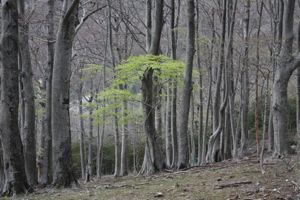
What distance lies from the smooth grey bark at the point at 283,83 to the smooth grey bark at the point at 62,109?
4.93 m

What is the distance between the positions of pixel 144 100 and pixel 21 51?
3.90m

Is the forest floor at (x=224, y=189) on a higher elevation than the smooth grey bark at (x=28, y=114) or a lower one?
lower

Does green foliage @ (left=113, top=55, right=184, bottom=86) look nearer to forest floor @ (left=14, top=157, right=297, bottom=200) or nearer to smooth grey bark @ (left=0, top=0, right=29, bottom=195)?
smooth grey bark @ (left=0, top=0, right=29, bottom=195)

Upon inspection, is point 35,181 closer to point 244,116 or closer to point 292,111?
point 244,116

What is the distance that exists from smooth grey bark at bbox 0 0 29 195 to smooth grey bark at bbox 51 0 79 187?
878 mm

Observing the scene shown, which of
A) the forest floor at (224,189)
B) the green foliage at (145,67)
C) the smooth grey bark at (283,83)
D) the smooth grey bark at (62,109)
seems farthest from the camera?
the green foliage at (145,67)

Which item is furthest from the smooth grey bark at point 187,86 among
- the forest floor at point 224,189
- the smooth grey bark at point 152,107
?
the forest floor at point 224,189

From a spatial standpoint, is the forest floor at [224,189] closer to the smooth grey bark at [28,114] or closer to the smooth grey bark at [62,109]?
the smooth grey bark at [62,109]

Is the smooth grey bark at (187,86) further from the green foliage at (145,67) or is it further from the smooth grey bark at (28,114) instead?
the smooth grey bark at (28,114)

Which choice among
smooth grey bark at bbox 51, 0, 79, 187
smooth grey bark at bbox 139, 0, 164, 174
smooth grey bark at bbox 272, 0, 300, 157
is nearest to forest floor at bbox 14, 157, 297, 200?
smooth grey bark at bbox 51, 0, 79, 187

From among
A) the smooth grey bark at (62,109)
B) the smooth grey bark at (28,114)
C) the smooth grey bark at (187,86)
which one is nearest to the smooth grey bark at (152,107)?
the smooth grey bark at (187,86)

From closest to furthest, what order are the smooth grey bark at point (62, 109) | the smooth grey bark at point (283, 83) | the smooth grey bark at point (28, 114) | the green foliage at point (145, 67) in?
1. the smooth grey bark at point (62, 109)
2. the smooth grey bark at point (283, 83)
3. the green foliage at point (145, 67)
4. the smooth grey bark at point (28, 114)

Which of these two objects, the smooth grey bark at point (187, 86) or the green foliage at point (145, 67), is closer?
the green foliage at point (145, 67)

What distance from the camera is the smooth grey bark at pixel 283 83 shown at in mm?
9102
